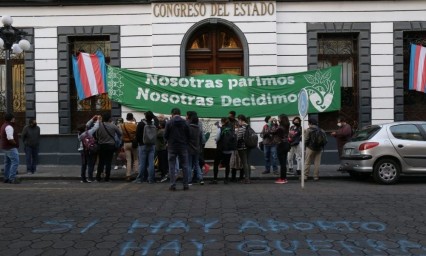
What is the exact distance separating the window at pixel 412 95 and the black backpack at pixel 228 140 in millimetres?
7471

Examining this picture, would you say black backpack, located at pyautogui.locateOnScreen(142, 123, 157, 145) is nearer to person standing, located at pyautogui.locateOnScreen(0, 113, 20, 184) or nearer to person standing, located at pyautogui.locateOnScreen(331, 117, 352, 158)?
person standing, located at pyautogui.locateOnScreen(0, 113, 20, 184)

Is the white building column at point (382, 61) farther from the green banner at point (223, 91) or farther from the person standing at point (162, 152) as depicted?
the person standing at point (162, 152)

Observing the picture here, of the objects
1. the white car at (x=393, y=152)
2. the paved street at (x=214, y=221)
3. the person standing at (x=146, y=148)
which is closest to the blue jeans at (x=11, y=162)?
the paved street at (x=214, y=221)

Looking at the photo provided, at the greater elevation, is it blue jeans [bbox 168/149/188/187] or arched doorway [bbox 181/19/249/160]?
arched doorway [bbox 181/19/249/160]

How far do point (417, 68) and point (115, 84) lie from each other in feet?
33.3

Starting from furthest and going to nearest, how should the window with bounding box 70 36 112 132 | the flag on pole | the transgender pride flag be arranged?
the window with bounding box 70 36 112 132
the transgender pride flag
the flag on pole

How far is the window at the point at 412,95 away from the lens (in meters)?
16.1

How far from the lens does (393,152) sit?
11.5 metres

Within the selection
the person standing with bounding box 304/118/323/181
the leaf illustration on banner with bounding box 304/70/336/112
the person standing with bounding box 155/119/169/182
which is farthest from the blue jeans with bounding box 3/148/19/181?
the leaf illustration on banner with bounding box 304/70/336/112

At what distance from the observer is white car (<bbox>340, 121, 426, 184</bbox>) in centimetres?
1150

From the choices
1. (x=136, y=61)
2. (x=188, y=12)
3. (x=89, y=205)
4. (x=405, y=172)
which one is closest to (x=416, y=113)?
(x=405, y=172)

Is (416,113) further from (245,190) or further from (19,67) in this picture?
(19,67)

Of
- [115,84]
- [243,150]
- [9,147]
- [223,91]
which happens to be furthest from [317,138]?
[9,147]

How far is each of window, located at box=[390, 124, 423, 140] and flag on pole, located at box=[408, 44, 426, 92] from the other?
186 inches
